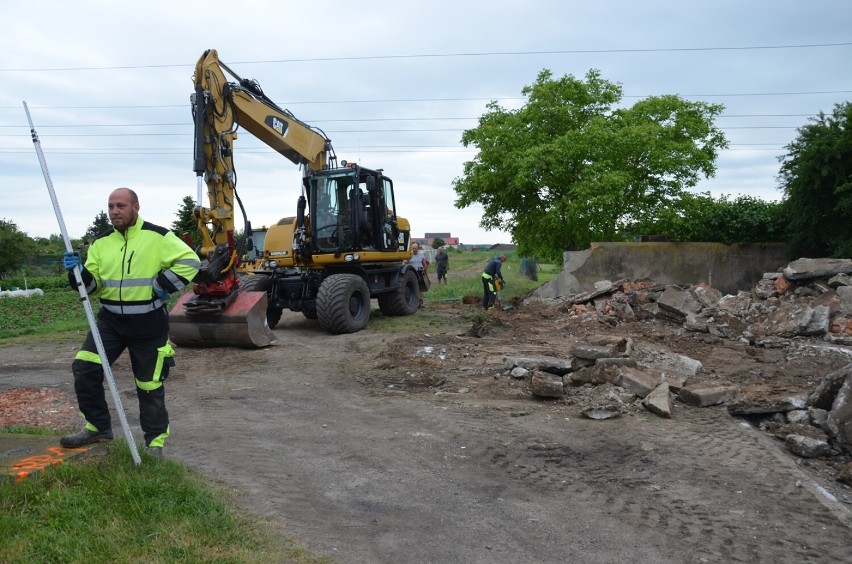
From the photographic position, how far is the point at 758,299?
46.8 ft

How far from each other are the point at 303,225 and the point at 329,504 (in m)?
9.18

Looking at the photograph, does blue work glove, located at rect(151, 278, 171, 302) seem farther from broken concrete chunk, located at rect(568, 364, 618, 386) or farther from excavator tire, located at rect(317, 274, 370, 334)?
excavator tire, located at rect(317, 274, 370, 334)

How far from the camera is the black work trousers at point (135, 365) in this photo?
4.72 m

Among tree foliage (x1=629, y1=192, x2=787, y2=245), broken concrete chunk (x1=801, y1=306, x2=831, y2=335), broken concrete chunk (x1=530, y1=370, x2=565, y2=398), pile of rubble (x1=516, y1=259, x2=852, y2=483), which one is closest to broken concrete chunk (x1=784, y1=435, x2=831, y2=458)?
pile of rubble (x1=516, y1=259, x2=852, y2=483)

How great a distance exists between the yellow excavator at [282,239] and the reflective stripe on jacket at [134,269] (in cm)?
574

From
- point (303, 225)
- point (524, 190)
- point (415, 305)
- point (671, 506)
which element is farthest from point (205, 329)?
point (524, 190)

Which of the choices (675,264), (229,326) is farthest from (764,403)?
(675,264)

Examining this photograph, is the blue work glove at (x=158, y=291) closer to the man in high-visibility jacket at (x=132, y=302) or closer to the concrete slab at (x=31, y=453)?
the man in high-visibility jacket at (x=132, y=302)

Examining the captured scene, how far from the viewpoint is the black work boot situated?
4656mm

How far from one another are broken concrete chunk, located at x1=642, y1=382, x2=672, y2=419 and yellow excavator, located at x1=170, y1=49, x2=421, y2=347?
6160 mm

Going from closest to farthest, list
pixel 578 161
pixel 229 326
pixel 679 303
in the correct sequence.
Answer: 1. pixel 229 326
2. pixel 679 303
3. pixel 578 161

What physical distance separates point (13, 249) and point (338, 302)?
110 feet

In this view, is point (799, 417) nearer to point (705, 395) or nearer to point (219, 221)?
point (705, 395)

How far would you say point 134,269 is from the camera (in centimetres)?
467
